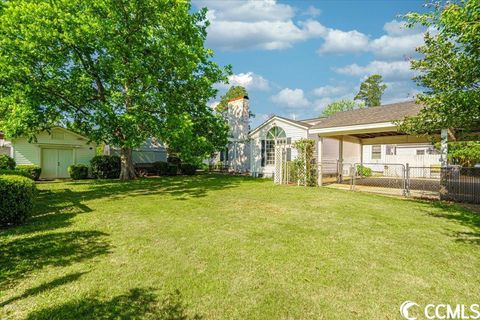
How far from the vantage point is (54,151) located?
19141mm

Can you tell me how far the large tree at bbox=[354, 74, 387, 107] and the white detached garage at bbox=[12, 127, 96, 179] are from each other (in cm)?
5227

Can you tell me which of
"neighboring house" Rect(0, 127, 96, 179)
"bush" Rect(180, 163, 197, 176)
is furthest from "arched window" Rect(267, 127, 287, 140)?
"neighboring house" Rect(0, 127, 96, 179)

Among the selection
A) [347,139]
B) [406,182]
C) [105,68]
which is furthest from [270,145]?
[105,68]

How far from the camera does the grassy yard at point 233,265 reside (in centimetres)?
298

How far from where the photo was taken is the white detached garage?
1792 cm

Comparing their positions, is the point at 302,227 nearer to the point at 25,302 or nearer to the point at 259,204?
the point at 259,204

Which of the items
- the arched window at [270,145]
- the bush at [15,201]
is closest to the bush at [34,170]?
the bush at [15,201]

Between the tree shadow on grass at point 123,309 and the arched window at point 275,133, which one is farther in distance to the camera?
the arched window at point 275,133

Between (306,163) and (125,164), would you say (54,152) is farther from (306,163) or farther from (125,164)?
(306,163)

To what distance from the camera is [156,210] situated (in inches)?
313

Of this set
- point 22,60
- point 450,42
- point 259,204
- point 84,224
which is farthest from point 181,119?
point 450,42

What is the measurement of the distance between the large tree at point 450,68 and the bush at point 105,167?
62.7ft

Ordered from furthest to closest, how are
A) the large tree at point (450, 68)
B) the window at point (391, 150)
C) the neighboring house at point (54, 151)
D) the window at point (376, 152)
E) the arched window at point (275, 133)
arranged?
the window at point (376, 152) → the window at point (391, 150) → the arched window at point (275, 133) → the neighboring house at point (54, 151) → the large tree at point (450, 68)

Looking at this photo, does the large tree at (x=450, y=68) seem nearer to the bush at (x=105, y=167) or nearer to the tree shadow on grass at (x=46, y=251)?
the tree shadow on grass at (x=46, y=251)
